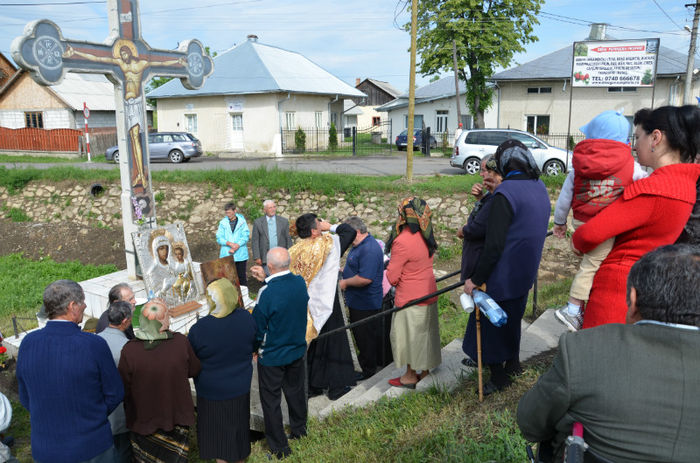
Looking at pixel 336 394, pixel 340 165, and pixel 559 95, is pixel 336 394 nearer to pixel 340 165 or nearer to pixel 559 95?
pixel 340 165

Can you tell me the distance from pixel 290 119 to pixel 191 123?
5.27 metres

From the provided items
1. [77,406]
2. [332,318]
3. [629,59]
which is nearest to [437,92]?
[629,59]

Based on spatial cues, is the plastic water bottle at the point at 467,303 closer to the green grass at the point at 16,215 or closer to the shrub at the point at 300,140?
the green grass at the point at 16,215

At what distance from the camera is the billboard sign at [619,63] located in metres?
12.2

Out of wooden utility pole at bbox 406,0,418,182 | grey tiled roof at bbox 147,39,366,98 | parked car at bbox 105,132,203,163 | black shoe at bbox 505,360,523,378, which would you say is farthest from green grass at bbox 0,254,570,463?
grey tiled roof at bbox 147,39,366,98

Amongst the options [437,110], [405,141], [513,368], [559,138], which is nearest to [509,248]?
[513,368]

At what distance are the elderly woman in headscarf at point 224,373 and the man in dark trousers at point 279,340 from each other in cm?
18

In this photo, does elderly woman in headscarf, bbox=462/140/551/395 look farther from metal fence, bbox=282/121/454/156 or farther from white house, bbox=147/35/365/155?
white house, bbox=147/35/365/155

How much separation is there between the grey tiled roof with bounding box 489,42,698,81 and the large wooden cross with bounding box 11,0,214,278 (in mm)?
22902

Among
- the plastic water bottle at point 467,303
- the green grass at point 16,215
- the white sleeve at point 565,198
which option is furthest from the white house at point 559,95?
the plastic water bottle at point 467,303

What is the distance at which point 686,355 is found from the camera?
146cm

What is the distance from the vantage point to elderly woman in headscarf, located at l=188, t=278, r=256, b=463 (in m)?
3.54

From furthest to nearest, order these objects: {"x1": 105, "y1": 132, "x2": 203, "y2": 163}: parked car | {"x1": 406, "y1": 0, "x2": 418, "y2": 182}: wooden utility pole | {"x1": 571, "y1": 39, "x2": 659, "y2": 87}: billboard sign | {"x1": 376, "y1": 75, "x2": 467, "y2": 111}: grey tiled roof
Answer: {"x1": 376, "y1": 75, "x2": 467, "y2": 111}: grey tiled roof
{"x1": 105, "y1": 132, "x2": 203, "y2": 163}: parked car
{"x1": 406, "y1": 0, "x2": 418, "y2": 182}: wooden utility pole
{"x1": 571, "y1": 39, "x2": 659, "y2": 87}: billboard sign

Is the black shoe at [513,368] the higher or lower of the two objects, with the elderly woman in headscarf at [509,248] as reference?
lower
